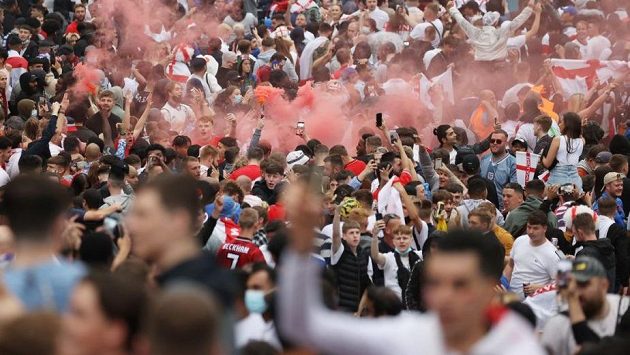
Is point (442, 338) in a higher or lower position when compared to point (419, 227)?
higher

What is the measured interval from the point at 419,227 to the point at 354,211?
77cm

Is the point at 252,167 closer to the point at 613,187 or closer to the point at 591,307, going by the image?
the point at 613,187

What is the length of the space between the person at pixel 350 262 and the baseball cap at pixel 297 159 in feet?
12.1

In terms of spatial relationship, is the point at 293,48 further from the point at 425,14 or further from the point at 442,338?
the point at 442,338

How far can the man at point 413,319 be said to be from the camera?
4273mm

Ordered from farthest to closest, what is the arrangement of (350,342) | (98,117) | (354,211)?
(98,117) < (354,211) < (350,342)

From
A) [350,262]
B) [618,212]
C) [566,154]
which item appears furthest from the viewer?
[566,154]

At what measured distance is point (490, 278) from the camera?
4.66 m

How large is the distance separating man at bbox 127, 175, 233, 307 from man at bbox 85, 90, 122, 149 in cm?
1090

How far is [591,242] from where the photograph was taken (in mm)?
11156

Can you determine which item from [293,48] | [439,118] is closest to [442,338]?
[439,118]

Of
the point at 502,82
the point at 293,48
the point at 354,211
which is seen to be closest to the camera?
the point at 354,211

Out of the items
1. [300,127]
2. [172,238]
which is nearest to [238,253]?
[172,238]

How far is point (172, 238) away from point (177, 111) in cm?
1174
